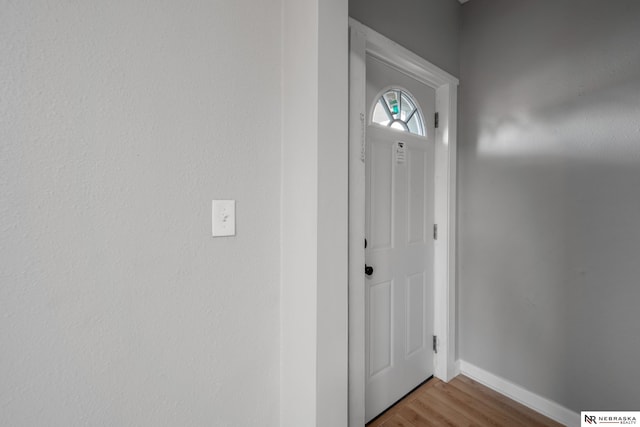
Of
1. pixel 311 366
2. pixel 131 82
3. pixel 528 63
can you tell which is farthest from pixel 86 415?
pixel 528 63

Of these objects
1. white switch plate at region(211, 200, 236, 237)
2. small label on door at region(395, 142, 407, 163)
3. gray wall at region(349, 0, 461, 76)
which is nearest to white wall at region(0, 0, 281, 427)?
white switch plate at region(211, 200, 236, 237)

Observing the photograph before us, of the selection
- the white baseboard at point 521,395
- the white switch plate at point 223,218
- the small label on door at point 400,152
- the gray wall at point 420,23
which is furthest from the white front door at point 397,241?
the white switch plate at point 223,218

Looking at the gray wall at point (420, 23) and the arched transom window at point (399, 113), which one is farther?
the arched transom window at point (399, 113)

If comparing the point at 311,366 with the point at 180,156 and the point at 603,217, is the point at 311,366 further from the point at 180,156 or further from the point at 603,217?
the point at 603,217

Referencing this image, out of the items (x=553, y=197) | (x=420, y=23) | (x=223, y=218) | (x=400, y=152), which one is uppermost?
(x=420, y=23)

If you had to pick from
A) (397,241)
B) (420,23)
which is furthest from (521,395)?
(420,23)

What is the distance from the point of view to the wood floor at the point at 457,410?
1551 millimetres

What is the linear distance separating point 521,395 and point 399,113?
204 cm

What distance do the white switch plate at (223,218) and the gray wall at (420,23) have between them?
1.19 m

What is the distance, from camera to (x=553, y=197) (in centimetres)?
160

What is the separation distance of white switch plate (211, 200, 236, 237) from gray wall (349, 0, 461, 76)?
119cm

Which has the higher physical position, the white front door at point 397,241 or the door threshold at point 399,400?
the white front door at point 397,241

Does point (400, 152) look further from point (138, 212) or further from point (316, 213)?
point (138, 212)

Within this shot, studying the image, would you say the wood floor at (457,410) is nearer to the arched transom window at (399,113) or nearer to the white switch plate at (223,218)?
the white switch plate at (223,218)
